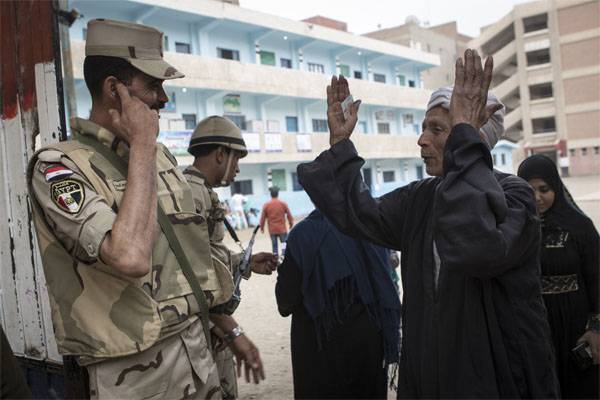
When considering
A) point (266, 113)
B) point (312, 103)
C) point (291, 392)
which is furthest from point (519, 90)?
point (291, 392)

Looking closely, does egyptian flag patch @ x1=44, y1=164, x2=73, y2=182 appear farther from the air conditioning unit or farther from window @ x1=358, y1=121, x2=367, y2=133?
window @ x1=358, y1=121, x2=367, y2=133

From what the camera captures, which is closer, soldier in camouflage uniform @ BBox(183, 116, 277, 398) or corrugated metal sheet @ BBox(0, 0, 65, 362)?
corrugated metal sheet @ BBox(0, 0, 65, 362)

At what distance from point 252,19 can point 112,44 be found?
20.1 metres

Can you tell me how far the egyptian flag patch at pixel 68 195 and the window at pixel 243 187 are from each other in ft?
62.5

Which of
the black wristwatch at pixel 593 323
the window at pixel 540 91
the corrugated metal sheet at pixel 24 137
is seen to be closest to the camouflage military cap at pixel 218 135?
the corrugated metal sheet at pixel 24 137

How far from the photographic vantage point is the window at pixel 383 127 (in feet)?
86.1

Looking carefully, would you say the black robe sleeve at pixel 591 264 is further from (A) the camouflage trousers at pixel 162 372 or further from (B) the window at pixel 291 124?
(B) the window at pixel 291 124

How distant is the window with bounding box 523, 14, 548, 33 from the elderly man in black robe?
1582 inches

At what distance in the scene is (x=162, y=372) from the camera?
1513mm

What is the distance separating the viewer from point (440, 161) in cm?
170

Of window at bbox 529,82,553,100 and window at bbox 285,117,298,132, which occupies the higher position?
window at bbox 529,82,553,100

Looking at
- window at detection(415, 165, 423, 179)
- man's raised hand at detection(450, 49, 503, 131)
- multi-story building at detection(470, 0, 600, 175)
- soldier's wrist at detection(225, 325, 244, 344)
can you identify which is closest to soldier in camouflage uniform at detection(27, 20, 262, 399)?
soldier's wrist at detection(225, 325, 244, 344)

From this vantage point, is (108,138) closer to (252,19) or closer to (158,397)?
(158,397)

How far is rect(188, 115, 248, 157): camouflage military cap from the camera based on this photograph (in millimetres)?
2859
